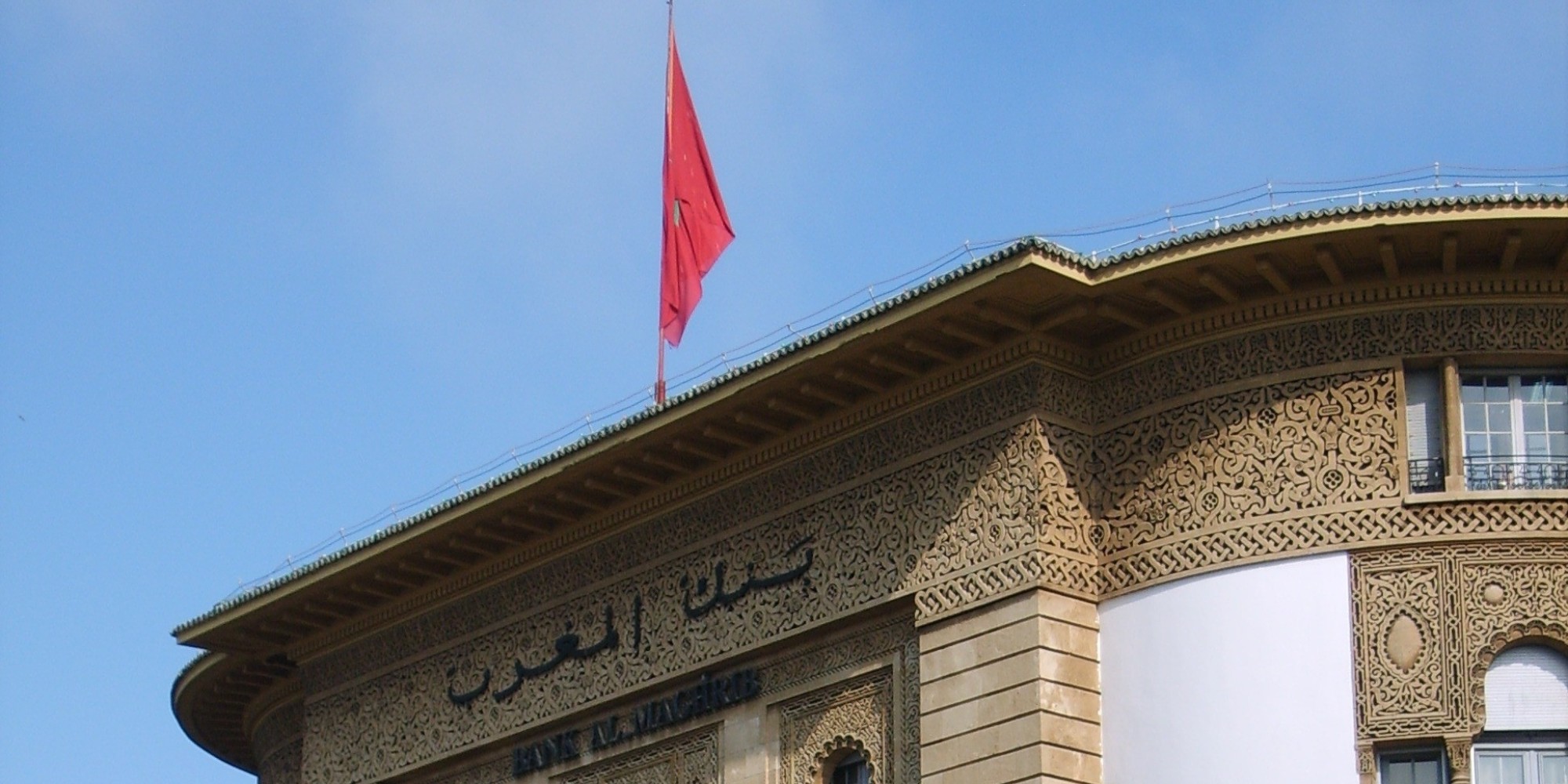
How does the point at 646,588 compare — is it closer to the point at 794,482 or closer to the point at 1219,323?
the point at 794,482

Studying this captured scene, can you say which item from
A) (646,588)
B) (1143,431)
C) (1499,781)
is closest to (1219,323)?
(1143,431)

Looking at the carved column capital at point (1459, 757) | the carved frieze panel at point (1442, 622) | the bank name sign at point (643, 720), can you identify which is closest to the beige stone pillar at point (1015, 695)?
the carved frieze panel at point (1442, 622)

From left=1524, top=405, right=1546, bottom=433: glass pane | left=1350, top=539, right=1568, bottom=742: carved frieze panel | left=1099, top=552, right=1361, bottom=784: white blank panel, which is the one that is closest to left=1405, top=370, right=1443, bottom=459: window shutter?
left=1524, top=405, right=1546, bottom=433: glass pane

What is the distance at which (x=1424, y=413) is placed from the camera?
56.9 feet

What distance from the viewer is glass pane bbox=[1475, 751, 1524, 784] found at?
16516 millimetres

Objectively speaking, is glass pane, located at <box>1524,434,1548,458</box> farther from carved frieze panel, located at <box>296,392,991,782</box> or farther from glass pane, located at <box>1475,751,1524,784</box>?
carved frieze panel, located at <box>296,392,991,782</box>

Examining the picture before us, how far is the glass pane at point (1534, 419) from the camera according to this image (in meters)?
17.3

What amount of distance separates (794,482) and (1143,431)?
9.48ft

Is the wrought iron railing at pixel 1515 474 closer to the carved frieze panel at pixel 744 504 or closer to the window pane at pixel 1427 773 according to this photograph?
the window pane at pixel 1427 773

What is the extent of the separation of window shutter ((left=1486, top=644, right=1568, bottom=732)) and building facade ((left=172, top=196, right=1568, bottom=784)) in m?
0.02

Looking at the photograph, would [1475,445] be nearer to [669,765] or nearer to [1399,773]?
[1399,773]

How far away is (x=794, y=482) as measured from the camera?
19.6 m

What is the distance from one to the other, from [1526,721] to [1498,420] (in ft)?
6.66

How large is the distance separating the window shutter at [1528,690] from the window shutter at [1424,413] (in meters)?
1.42
